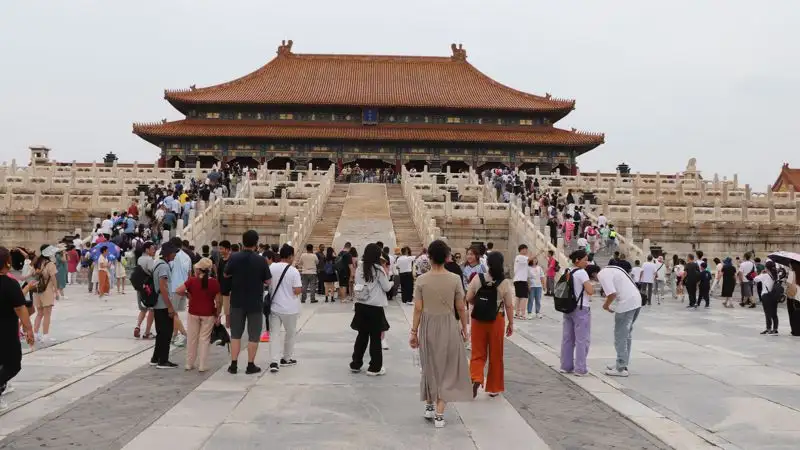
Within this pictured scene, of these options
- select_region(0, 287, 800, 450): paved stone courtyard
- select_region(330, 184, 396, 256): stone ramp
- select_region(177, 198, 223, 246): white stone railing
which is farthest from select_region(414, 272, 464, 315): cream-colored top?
select_region(177, 198, 223, 246): white stone railing

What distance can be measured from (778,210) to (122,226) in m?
24.2

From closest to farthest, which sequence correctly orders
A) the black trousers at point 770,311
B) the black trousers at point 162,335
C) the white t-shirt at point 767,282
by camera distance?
the black trousers at point 162,335 → the black trousers at point 770,311 → the white t-shirt at point 767,282

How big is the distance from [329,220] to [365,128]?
24.6m

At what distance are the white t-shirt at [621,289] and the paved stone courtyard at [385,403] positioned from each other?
88 centimetres

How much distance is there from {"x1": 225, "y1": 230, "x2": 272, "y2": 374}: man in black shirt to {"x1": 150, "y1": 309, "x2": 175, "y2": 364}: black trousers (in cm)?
100

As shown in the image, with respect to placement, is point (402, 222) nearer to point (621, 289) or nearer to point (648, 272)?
point (648, 272)

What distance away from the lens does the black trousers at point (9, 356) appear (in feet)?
20.6

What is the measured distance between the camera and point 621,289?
334 inches

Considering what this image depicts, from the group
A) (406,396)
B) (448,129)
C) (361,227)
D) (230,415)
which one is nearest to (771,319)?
(406,396)

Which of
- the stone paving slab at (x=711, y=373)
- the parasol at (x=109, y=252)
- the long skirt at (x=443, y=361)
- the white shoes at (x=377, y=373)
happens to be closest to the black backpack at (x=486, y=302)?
the long skirt at (x=443, y=361)

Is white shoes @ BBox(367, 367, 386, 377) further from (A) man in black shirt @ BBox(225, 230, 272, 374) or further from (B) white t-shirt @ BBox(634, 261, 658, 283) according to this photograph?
(B) white t-shirt @ BBox(634, 261, 658, 283)

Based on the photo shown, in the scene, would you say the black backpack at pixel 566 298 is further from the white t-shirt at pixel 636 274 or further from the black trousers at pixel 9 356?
the white t-shirt at pixel 636 274

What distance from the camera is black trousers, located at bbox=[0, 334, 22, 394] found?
6273mm

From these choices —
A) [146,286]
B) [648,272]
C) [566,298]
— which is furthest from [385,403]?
[648,272]
